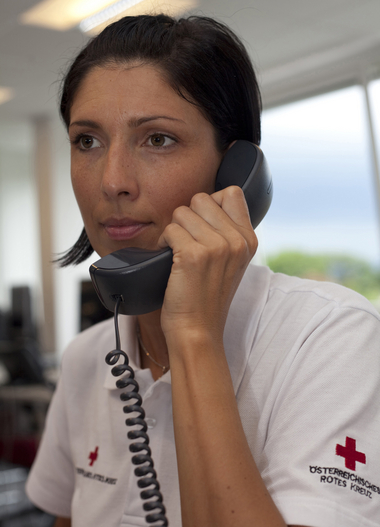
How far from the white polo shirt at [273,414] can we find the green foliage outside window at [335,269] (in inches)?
148

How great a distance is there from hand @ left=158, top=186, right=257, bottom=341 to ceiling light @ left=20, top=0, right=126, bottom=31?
11.8ft

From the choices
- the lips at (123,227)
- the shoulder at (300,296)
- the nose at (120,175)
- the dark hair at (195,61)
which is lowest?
the shoulder at (300,296)

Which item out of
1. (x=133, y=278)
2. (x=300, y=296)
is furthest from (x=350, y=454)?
(x=133, y=278)

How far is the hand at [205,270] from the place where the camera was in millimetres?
745

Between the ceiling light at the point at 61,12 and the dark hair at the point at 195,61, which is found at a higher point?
the ceiling light at the point at 61,12

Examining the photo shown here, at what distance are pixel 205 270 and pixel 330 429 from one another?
273mm

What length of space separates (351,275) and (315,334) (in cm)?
452

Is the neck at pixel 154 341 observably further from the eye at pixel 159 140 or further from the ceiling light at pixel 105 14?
the ceiling light at pixel 105 14

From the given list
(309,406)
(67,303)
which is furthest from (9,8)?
(309,406)

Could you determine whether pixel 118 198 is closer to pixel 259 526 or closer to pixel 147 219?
pixel 147 219

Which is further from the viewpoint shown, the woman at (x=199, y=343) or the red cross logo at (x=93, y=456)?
the red cross logo at (x=93, y=456)

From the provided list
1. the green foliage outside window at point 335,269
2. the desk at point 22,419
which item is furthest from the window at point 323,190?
the desk at point 22,419

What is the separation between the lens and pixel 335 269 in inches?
205

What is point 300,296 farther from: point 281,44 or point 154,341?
point 281,44
